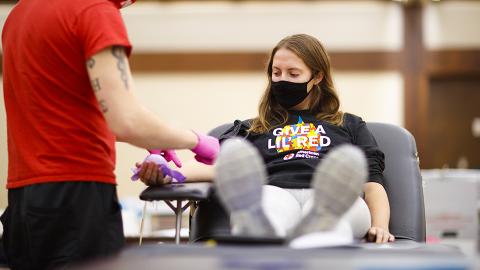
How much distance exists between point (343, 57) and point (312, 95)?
4543 mm

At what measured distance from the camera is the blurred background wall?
6.91 m

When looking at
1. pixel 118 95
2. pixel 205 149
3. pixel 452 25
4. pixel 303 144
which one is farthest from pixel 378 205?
pixel 452 25

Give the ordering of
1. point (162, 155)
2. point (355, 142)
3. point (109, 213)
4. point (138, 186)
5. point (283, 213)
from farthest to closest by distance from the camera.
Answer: point (138, 186) < point (355, 142) < point (162, 155) < point (283, 213) < point (109, 213)

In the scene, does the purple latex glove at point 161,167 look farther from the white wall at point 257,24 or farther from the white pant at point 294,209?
the white wall at point 257,24

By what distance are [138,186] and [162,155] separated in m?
4.82

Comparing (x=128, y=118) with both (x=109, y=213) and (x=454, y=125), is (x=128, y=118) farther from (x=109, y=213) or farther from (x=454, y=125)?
(x=454, y=125)

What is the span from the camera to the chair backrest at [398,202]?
7.31 feet

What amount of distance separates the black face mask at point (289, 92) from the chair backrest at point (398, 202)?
33 centimetres

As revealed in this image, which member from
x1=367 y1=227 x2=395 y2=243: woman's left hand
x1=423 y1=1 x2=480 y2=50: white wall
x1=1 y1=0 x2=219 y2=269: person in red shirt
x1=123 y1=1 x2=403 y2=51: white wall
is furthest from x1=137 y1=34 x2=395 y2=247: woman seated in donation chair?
x1=423 y1=1 x2=480 y2=50: white wall

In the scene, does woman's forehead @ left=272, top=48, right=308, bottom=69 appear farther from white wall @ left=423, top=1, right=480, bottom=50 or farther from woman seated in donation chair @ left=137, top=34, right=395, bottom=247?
white wall @ left=423, top=1, right=480, bottom=50

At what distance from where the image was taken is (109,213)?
1664 millimetres

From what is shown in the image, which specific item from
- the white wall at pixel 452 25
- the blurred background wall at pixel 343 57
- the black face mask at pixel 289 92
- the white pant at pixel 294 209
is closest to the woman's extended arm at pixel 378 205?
the white pant at pixel 294 209

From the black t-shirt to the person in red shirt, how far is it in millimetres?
561

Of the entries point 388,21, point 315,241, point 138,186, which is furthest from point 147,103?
point 315,241
